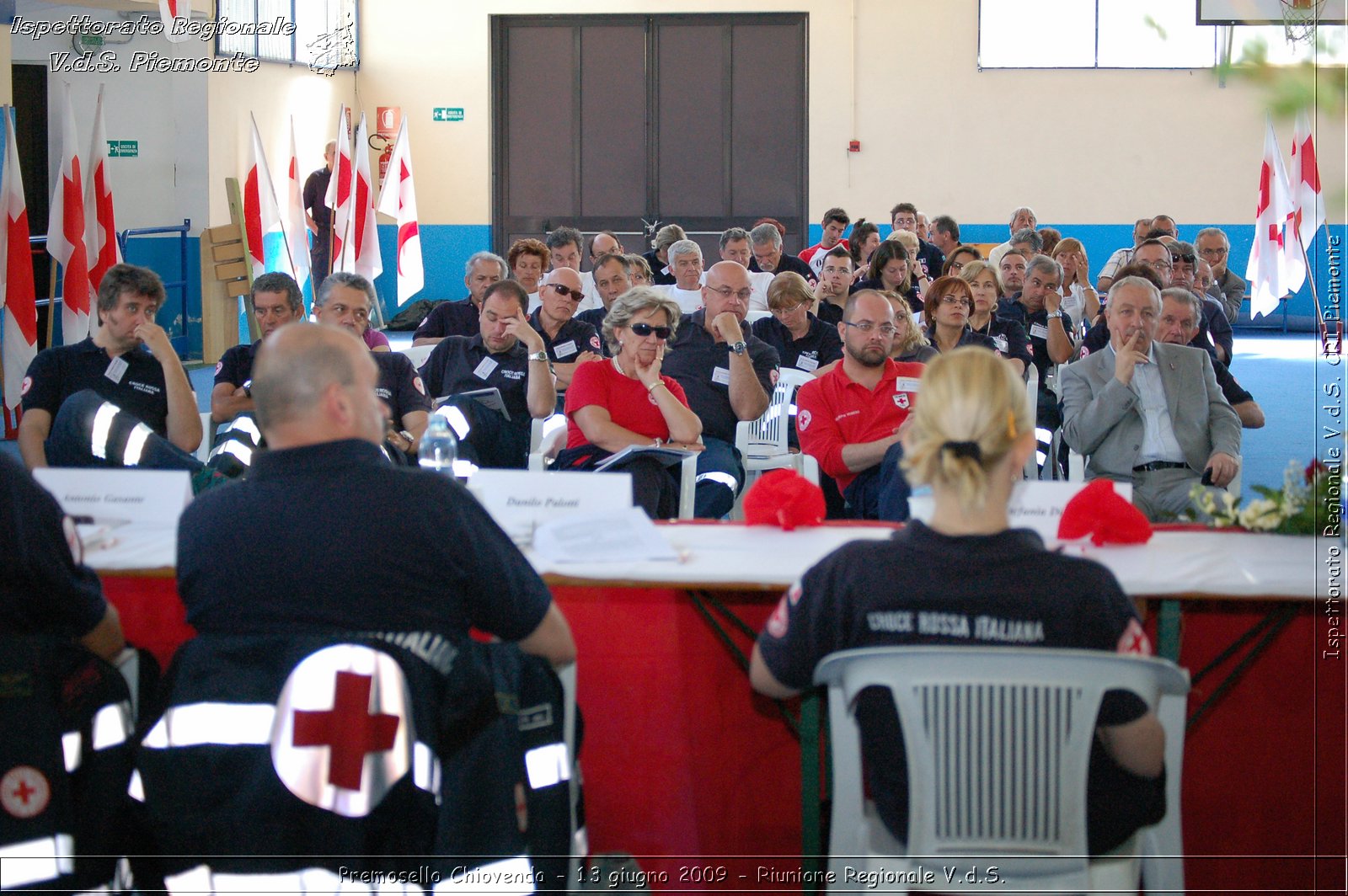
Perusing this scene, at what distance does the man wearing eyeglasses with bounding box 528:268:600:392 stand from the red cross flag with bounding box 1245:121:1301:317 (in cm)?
761

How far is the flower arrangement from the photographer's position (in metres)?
2.52

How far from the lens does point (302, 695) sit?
1.69 m

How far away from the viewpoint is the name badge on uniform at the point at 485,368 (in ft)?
15.9

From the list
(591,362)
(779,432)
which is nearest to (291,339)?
(591,362)

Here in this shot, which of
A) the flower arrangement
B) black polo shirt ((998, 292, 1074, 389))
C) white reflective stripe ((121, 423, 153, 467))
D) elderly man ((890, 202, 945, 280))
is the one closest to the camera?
the flower arrangement

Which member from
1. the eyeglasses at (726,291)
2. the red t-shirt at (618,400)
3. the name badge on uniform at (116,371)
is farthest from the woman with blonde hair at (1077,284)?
the name badge on uniform at (116,371)

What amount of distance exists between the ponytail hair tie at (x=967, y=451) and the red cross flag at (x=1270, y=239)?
33.6ft

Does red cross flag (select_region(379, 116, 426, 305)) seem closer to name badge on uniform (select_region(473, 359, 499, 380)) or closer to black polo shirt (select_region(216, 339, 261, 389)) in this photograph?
name badge on uniform (select_region(473, 359, 499, 380))

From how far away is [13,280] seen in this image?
7168 mm

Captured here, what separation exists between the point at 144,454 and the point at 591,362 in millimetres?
1392

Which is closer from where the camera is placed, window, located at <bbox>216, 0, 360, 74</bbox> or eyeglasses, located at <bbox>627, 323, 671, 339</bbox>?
eyeglasses, located at <bbox>627, 323, 671, 339</bbox>

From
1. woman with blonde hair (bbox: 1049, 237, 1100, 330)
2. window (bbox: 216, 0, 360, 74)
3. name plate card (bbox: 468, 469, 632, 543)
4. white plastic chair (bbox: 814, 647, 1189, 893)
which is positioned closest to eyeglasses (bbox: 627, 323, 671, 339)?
name plate card (bbox: 468, 469, 632, 543)

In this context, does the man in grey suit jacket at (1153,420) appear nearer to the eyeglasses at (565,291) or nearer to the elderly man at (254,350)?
the eyeglasses at (565,291)

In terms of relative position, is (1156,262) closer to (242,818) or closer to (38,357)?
(38,357)
